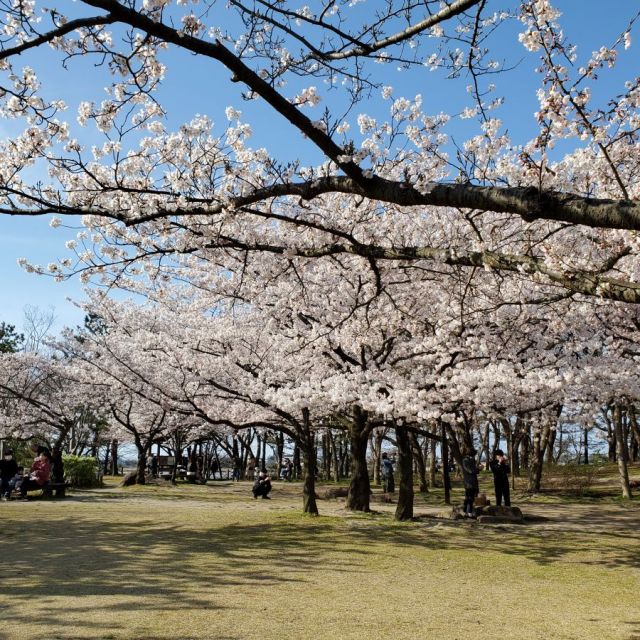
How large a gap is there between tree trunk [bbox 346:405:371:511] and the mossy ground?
167 centimetres

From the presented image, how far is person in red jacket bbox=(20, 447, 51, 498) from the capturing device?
17609 mm

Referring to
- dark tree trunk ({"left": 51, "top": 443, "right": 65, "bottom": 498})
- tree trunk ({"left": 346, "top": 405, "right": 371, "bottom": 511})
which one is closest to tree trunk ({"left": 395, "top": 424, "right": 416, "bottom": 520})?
tree trunk ({"left": 346, "top": 405, "right": 371, "bottom": 511})

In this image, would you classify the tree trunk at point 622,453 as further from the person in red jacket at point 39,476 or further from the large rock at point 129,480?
the large rock at point 129,480

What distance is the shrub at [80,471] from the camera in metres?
22.9

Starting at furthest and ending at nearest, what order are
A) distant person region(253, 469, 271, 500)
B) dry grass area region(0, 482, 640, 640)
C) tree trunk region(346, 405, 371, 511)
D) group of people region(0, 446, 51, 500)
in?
distant person region(253, 469, 271, 500) < group of people region(0, 446, 51, 500) < tree trunk region(346, 405, 371, 511) < dry grass area region(0, 482, 640, 640)

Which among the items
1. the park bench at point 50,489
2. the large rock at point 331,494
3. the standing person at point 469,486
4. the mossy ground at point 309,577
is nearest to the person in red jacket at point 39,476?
the park bench at point 50,489

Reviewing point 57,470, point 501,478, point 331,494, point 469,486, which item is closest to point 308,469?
point 469,486

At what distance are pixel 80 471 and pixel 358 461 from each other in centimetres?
1320

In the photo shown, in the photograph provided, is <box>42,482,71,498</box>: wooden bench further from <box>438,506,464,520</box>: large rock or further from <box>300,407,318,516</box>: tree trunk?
<box>438,506,464,520</box>: large rock

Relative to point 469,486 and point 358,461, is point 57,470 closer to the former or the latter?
point 358,461

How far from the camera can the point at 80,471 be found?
2336cm

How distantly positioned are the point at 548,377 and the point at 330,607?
6986mm

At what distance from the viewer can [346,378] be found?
12547 mm

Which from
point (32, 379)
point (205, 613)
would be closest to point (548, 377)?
point (205, 613)
